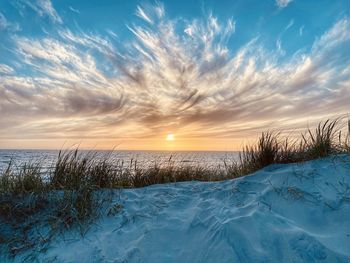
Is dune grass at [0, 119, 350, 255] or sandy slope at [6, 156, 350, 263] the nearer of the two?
sandy slope at [6, 156, 350, 263]

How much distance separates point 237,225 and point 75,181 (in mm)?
2836

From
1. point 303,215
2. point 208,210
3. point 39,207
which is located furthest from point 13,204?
point 303,215

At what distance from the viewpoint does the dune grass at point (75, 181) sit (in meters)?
3.49

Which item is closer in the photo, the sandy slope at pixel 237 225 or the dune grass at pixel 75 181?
the sandy slope at pixel 237 225

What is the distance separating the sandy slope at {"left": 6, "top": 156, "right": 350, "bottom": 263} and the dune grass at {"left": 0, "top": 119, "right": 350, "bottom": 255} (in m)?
0.39

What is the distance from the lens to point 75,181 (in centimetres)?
448

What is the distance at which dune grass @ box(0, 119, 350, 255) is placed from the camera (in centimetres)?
349

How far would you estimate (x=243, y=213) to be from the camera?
3.27 meters

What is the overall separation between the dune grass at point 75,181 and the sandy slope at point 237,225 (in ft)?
1.28

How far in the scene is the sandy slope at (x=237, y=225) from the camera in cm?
261

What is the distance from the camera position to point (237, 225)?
2939 millimetres

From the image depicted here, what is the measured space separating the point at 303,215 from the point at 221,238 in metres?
1.13

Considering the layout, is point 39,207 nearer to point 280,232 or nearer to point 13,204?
point 13,204

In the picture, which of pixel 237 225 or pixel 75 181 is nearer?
pixel 237 225
